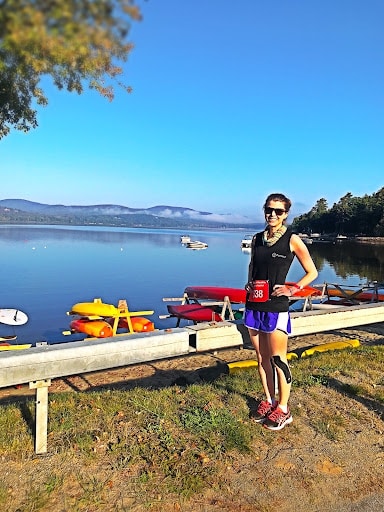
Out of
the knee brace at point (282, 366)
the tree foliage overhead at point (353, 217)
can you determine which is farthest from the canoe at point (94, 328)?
the tree foliage overhead at point (353, 217)

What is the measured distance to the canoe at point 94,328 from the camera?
11500mm

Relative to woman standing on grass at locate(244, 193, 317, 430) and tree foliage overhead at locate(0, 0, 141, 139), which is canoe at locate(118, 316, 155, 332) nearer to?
woman standing on grass at locate(244, 193, 317, 430)

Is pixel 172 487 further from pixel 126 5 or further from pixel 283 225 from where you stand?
pixel 126 5

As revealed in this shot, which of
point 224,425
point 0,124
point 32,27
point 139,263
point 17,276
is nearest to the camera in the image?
point 32,27

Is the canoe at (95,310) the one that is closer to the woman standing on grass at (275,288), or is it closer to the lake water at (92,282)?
the lake water at (92,282)

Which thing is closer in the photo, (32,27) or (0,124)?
(32,27)

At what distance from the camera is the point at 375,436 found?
4375 millimetres

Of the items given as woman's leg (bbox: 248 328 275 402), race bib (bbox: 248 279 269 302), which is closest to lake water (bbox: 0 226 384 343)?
woman's leg (bbox: 248 328 275 402)

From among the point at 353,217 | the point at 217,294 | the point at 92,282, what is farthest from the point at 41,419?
the point at 353,217

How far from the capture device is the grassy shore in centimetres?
325

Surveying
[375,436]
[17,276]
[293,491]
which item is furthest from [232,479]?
[17,276]

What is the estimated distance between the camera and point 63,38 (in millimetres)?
1748

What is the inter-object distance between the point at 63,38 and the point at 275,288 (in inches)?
123

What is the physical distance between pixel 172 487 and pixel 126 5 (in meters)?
3.30
